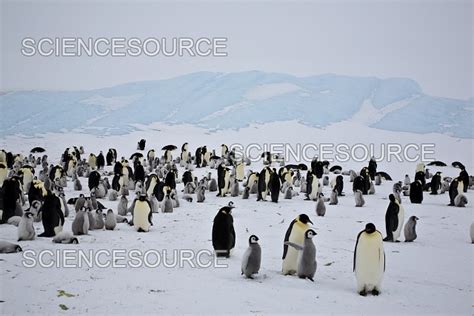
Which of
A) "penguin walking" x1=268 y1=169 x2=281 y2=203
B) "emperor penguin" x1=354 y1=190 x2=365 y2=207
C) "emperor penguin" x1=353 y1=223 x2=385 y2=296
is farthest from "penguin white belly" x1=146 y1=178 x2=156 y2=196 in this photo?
"emperor penguin" x1=353 y1=223 x2=385 y2=296

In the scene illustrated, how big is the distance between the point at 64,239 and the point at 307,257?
3.12m

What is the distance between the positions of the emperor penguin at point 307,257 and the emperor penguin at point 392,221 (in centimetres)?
266

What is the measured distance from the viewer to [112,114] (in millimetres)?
32531

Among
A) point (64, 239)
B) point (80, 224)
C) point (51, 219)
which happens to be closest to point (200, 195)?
point (80, 224)

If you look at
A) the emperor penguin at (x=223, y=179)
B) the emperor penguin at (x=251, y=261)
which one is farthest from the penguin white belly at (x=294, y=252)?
the emperor penguin at (x=223, y=179)

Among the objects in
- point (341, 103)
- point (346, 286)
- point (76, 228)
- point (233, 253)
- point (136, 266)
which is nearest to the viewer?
point (346, 286)

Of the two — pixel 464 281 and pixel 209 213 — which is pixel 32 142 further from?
pixel 464 281

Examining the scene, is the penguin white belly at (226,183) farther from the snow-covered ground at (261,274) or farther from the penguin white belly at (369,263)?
the penguin white belly at (369,263)

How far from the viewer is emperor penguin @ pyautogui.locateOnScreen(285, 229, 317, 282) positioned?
551 cm

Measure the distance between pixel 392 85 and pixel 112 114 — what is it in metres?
19.3

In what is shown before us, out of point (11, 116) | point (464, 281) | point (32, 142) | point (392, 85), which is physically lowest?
point (464, 281)

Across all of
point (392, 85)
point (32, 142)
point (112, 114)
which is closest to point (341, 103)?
point (392, 85)

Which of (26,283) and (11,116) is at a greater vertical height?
(11,116)

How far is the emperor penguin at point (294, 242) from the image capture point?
570cm
